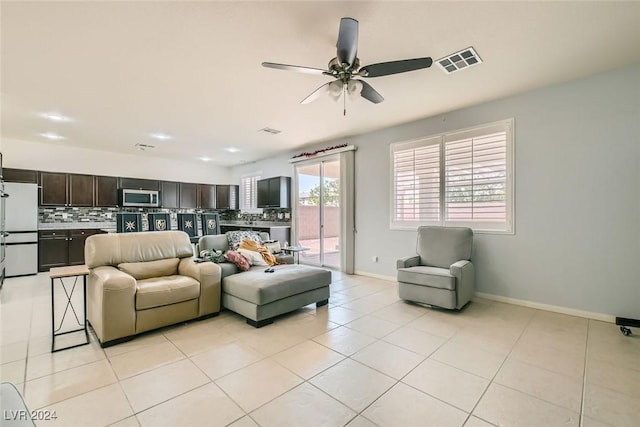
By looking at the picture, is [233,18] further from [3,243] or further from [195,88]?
[3,243]

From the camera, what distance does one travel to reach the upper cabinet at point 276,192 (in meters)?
6.93

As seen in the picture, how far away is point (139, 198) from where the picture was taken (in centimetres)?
718

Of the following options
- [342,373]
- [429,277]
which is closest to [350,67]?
[342,373]

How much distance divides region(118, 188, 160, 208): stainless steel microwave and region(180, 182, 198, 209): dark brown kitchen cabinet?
68 cm

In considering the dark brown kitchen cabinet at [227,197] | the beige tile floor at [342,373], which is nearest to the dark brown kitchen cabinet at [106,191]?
the dark brown kitchen cabinet at [227,197]

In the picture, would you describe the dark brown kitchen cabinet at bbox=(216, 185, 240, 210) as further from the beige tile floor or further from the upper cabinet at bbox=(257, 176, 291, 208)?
the beige tile floor

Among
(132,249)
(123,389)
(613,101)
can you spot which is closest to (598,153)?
(613,101)

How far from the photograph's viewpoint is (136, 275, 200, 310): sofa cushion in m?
2.82

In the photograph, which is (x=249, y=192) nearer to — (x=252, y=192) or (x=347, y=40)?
(x=252, y=192)

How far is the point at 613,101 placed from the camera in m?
3.15

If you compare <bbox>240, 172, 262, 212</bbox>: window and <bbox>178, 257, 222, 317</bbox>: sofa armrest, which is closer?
<bbox>178, 257, 222, 317</bbox>: sofa armrest

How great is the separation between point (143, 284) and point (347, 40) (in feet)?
10.0

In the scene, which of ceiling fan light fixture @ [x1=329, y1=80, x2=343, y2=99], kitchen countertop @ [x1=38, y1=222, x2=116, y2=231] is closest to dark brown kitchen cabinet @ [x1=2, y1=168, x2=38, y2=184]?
kitchen countertop @ [x1=38, y1=222, x2=116, y2=231]

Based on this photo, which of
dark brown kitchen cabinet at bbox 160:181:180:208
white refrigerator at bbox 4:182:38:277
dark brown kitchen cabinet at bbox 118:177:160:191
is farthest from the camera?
dark brown kitchen cabinet at bbox 160:181:180:208
